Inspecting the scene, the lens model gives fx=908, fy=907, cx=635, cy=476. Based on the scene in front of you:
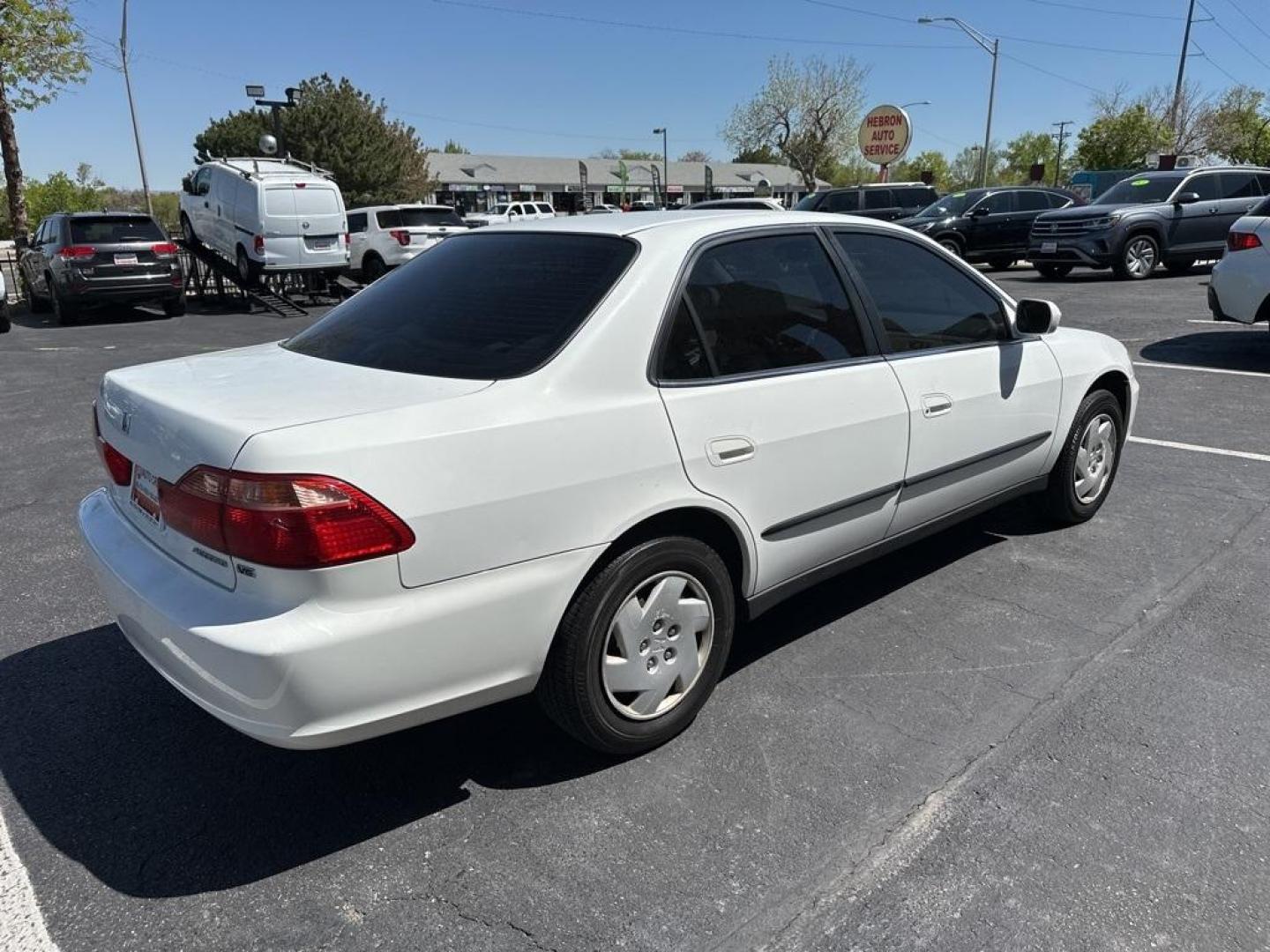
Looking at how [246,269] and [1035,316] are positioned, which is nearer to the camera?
[1035,316]

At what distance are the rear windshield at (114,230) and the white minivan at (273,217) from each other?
1.63 metres

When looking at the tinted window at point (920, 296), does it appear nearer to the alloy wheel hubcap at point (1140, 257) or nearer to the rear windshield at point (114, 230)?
the rear windshield at point (114, 230)

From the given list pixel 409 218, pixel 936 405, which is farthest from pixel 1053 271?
pixel 936 405

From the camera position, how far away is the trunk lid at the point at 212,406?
7.23 feet

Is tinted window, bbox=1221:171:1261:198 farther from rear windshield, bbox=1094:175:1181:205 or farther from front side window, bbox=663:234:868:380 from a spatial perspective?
front side window, bbox=663:234:868:380

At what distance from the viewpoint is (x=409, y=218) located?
1866 centimetres

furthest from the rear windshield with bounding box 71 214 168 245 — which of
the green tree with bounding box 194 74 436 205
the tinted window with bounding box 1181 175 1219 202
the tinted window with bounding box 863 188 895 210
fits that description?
the green tree with bounding box 194 74 436 205

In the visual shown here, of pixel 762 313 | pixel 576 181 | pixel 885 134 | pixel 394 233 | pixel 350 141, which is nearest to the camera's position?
pixel 762 313

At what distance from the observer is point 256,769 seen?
2.75m

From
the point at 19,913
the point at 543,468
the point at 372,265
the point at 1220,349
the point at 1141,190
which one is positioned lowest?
the point at 19,913

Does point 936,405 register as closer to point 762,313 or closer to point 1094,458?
point 762,313

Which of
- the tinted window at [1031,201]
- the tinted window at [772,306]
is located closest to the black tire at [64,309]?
the tinted window at [772,306]

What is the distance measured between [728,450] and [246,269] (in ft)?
51.8

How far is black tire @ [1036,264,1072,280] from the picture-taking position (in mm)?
17350
